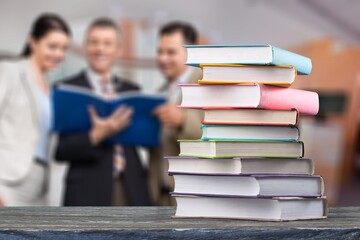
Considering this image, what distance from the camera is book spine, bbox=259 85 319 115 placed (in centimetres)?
107

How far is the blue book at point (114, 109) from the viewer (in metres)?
2.66

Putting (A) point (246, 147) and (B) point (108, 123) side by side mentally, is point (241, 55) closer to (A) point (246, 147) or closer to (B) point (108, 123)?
(A) point (246, 147)

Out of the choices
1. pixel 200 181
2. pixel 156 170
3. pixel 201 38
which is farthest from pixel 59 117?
pixel 201 38

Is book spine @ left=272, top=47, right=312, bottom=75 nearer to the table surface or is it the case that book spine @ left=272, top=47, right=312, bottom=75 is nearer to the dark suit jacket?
the table surface

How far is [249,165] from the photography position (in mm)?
1057

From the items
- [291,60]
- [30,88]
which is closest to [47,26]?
[30,88]

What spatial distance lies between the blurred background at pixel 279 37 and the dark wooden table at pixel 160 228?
3547 mm

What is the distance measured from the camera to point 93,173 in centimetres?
274

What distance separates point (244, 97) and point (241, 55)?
6 centimetres

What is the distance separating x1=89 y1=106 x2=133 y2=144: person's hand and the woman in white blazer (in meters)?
0.26

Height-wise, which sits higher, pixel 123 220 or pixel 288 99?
pixel 288 99

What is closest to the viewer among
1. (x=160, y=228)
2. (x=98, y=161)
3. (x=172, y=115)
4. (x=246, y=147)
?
(x=160, y=228)

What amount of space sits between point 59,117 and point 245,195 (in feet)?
5.51

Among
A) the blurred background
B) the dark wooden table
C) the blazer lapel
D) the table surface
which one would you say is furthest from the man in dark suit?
the blurred background
